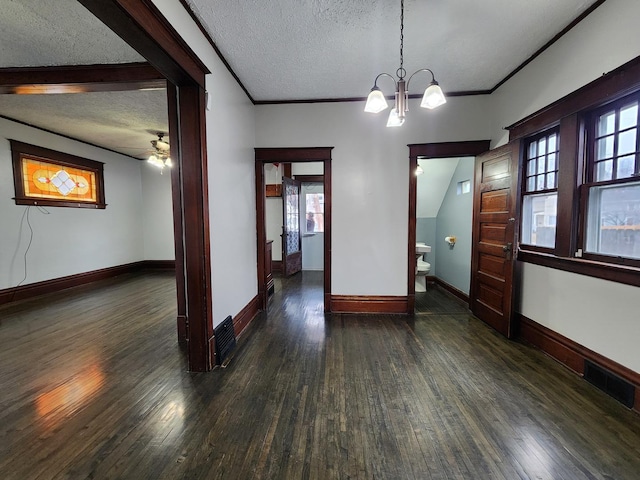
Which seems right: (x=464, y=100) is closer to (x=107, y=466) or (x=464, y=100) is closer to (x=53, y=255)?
(x=107, y=466)

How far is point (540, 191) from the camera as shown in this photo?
8.42 feet

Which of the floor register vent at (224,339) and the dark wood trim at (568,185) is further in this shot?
the floor register vent at (224,339)

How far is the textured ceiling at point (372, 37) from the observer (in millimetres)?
1927

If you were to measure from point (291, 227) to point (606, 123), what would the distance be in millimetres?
4527

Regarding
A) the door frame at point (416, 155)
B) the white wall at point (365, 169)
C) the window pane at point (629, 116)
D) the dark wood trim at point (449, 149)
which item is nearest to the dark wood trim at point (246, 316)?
Result: the white wall at point (365, 169)

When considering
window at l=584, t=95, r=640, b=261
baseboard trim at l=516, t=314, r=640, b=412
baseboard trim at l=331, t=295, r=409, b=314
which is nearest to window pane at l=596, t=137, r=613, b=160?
window at l=584, t=95, r=640, b=261

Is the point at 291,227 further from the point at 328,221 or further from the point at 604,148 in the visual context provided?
the point at 604,148

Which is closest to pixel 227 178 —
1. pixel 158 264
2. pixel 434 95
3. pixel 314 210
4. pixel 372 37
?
pixel 372 37

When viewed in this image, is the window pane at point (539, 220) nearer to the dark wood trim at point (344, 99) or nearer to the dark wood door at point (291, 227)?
the dark wood trim at point (344, 99)

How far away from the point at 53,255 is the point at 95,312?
188 centimetres

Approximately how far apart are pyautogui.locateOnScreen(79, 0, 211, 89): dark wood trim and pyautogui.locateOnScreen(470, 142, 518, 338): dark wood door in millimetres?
3113

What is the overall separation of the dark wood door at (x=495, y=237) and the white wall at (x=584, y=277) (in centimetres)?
19

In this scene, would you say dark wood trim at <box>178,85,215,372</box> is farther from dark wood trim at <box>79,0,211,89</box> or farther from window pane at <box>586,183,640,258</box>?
window pane at <box>586,183,640,258</box>

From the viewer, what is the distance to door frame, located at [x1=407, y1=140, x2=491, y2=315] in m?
3.26
